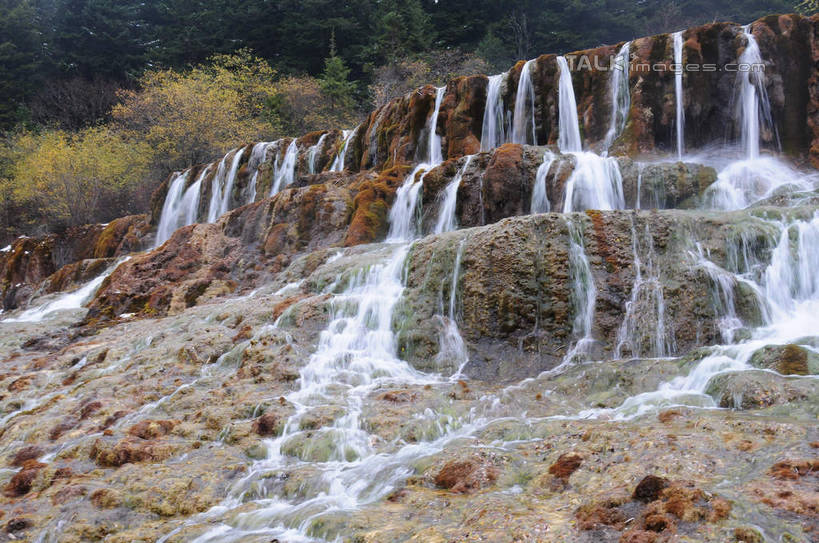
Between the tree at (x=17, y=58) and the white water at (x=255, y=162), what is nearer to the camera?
the white water at (x=255, y=162)

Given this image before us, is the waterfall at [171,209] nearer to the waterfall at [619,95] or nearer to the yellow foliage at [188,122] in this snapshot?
the yellow foliage at [188,122]

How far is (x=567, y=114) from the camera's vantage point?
602 inches

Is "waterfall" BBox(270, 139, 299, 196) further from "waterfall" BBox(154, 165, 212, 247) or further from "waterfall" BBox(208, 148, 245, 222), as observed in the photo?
"waterfall" BBox(154, 165, 212, 247)

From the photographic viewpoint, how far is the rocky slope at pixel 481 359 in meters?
3.90

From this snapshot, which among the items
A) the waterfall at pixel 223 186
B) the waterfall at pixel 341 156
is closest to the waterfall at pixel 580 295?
the waterfall at pixel 341 156

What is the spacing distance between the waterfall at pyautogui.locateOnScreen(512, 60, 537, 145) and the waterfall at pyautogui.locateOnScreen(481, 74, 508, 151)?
1.40 ft

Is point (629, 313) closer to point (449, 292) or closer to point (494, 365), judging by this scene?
point (494, 365)

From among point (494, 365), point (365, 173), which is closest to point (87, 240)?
point (365, 173)

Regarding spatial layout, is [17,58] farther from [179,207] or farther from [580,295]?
[580,295]

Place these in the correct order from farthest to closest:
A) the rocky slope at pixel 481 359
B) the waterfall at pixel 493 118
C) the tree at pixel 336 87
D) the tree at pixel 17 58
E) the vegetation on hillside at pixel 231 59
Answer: the tree at pixel 17 58
the tree at pixel 336 87
the vegetation on hillside at pixel 231 59
the waterfall at pixel 493 118
the rocky slope at pixel 481 359

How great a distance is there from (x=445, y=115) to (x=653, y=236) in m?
10.5

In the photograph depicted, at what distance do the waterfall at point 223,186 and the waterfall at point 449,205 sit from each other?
481 inches

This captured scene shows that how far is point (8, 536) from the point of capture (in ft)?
13.4

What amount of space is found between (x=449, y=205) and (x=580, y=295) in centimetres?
533
